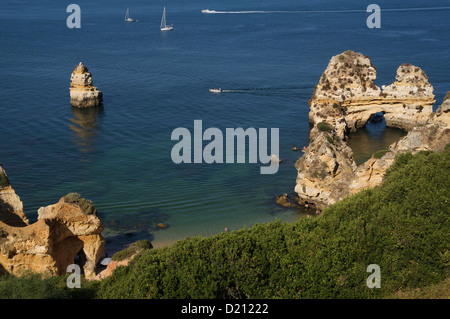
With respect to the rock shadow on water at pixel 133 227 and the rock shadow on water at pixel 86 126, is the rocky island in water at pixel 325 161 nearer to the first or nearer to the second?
the rock shadow on water at pixel 86 126

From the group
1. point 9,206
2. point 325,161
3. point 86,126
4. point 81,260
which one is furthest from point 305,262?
point 86,126

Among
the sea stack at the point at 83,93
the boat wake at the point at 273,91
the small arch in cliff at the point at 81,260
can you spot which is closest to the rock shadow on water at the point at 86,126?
the sea stack at the point at 83,93

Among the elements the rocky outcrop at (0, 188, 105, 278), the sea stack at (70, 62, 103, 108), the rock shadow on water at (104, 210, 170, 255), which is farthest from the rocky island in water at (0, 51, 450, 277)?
the rock shadow on water at (104, 210, 170, 255)

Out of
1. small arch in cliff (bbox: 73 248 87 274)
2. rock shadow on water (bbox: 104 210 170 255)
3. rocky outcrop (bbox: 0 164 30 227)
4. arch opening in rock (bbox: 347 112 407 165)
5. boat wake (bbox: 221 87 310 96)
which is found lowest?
rock shadow on water (bbox: 104 210 170 255)

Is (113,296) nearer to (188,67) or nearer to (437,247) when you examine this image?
(437,247)

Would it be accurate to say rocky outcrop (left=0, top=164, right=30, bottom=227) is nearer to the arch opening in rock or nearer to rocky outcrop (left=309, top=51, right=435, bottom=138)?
the arch opening in rock

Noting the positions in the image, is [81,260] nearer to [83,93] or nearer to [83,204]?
[83,204]

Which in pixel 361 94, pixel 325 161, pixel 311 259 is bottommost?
pixel 325 161
